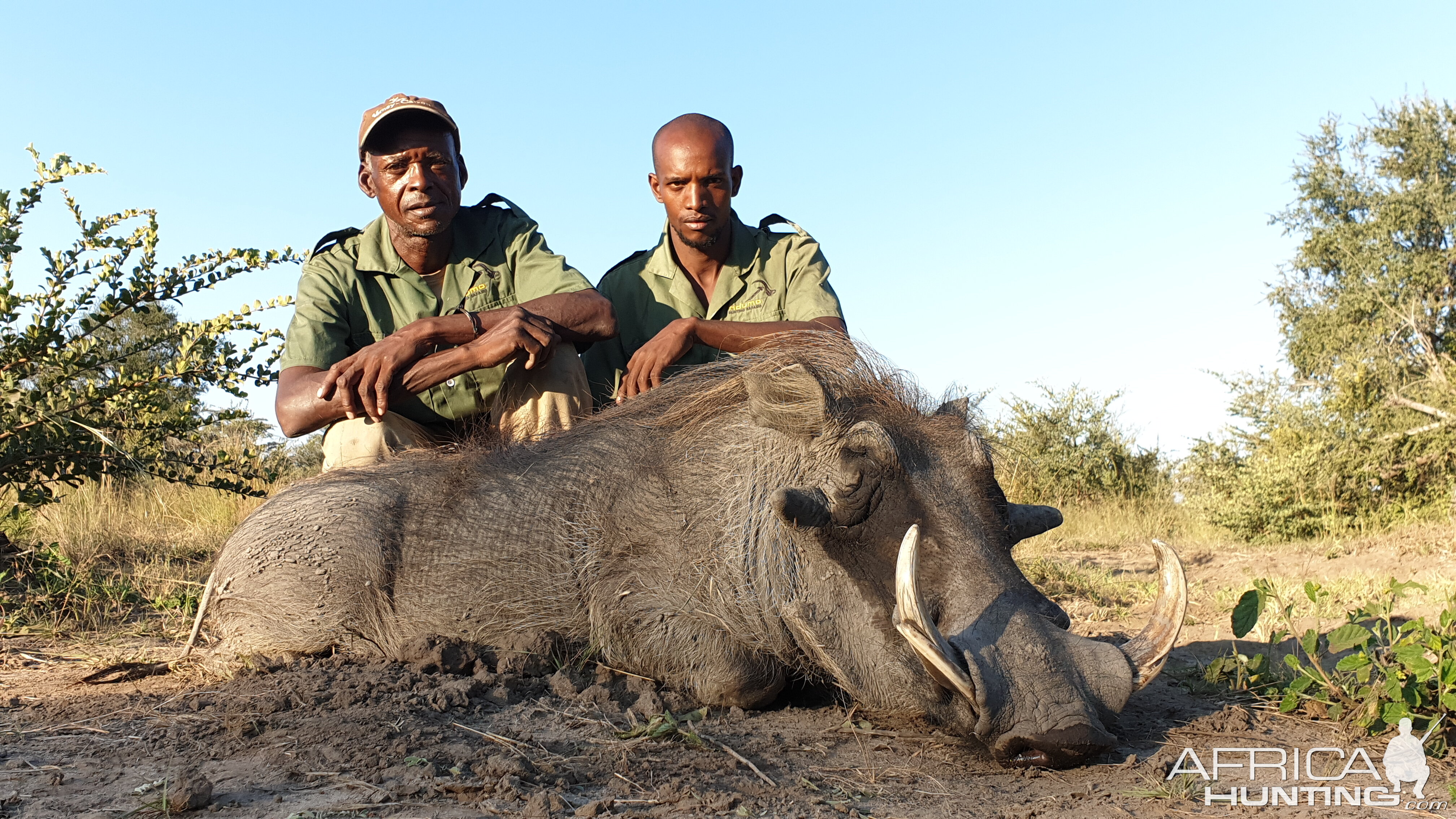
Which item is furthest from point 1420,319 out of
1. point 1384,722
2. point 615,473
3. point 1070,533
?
point 615,473

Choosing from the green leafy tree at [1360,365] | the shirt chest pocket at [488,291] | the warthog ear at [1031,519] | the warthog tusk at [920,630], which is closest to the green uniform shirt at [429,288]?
the shirt chest pocket at [488,291]

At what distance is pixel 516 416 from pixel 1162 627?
271 centimetres

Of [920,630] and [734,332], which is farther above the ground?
[734,332]

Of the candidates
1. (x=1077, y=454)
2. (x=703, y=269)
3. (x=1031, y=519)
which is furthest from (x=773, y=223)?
(x=1077, y=454)

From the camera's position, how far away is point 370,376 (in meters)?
3.94

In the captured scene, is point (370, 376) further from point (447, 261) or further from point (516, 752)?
point (516, 752)

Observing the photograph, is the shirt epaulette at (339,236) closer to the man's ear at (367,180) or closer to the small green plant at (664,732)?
the man's ear at (367,180)

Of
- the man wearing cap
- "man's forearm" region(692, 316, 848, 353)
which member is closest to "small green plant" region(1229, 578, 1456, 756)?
"man's forearm" region(692, 316, 848, 353)

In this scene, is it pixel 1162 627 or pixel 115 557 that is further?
pixel 115 557

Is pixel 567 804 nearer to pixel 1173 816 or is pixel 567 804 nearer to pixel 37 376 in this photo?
pixel 1173 816

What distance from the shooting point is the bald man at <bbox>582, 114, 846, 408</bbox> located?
4.95m

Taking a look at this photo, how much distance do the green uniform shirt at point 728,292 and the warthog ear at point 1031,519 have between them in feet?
5.76

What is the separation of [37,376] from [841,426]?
4.17 m
